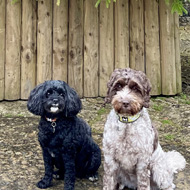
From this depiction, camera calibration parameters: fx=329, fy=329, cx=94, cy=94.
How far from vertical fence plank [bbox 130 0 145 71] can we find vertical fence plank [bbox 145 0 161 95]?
0.09m

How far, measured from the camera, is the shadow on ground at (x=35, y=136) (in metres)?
3.42

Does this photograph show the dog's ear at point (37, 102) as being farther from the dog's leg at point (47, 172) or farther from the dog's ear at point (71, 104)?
the dog's leg at point (47, 172)

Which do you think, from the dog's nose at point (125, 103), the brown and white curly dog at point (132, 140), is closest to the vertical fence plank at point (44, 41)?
the brown and white curly dog at point (132, 140)

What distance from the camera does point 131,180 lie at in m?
3.14

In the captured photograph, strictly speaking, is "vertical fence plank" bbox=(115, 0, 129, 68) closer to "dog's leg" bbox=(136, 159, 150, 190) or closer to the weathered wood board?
the weathered wood board

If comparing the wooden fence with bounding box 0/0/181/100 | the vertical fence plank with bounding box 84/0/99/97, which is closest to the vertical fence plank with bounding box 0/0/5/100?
the wooden fence with bounding box 0/0/181/100

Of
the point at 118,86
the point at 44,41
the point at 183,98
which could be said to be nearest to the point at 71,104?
the point at 118,86

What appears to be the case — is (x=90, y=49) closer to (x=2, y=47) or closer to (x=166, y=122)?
(x=2, y=47)

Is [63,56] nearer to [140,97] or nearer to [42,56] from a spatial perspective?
[42,56]

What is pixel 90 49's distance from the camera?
5.64 metres

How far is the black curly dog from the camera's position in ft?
9.95

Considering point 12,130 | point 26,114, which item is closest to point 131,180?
point 12,130

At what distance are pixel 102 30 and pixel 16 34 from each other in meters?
1.45

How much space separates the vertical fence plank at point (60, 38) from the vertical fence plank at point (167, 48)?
1725mm
